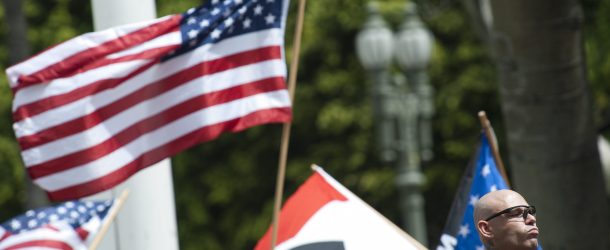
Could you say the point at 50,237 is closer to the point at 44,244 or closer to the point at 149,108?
the point at 44,244

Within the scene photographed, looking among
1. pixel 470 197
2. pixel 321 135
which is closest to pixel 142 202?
pixel 470 197

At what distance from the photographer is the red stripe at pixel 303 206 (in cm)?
776

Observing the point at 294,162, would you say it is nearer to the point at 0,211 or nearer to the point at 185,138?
the point at 0,211

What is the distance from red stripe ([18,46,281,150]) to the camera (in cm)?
782

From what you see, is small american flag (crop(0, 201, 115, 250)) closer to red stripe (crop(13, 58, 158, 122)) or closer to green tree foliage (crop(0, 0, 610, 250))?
red stripe (crop(13, 58, 158, 122))

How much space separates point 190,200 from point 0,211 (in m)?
2.96

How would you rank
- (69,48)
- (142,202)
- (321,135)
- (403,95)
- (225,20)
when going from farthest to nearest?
(321,135) → (403,95) → (142,202) → (225,20) → (69,48)

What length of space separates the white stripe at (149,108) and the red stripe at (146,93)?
2 cm

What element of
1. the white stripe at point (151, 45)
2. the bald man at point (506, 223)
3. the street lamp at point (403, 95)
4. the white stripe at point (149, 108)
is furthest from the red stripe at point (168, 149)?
the street lamp at point (403, 95)

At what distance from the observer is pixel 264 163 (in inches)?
1043

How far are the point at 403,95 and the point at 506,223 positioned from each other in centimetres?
1422

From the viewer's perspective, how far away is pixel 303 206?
783cm

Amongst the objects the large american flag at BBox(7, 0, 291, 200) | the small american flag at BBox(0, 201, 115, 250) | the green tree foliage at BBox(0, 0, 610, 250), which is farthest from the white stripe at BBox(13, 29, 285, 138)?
the green tree foliage at BBox(0, 0, 610, 250)

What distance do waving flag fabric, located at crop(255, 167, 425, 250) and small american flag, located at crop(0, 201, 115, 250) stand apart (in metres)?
0.80
